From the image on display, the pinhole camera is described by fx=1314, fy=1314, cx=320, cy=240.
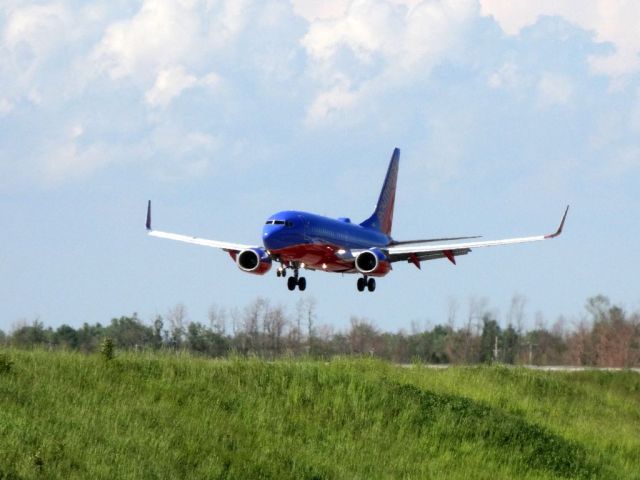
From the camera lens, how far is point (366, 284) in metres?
75.2

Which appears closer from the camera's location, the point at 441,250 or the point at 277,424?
the point at 277,424

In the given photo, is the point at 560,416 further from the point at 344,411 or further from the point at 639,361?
the point at 639,361

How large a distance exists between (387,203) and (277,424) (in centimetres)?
6125

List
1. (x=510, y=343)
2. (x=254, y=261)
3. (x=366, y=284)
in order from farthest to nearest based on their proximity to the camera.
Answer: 1. (x=510, y=343)
2. (x=366, y=284)
3. (x=254, y=261)

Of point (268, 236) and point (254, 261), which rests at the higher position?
point (268, 236)

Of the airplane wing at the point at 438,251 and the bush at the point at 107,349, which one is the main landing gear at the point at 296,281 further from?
the bush at the point at 107,349

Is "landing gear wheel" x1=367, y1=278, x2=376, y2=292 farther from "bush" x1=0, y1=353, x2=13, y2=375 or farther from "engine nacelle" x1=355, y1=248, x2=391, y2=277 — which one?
"bush" x1=0, y1=353, x2=13, y2=375

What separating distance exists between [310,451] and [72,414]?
676 cm

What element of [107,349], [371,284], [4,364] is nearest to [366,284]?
[371,284]

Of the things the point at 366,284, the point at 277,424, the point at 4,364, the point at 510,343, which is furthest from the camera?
the point at 510,343

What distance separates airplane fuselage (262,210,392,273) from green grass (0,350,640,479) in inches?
692

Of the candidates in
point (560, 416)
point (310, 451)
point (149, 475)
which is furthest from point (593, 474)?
point (149, 475)

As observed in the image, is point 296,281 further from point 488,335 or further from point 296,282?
point 488,335

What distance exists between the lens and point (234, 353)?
139ft
